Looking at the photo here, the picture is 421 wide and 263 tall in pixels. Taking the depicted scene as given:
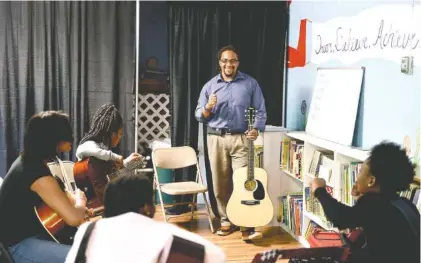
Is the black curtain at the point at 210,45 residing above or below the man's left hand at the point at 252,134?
above

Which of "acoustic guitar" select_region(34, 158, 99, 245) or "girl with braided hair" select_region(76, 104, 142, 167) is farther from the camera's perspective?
"girl with braided hair" select_region(76, 104, 142, 167)

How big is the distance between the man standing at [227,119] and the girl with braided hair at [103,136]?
3.35 feet

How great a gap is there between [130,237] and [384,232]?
0.92 meters

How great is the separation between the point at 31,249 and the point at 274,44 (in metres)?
3.34

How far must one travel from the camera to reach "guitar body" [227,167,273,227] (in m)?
4.19

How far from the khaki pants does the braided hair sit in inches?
44.8

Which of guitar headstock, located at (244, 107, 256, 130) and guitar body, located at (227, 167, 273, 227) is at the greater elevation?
guitar headstock, located at (244, 107, 256, 130)

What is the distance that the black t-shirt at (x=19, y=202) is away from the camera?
2279 millimetres

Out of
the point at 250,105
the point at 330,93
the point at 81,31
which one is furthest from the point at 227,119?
the point at 81,31

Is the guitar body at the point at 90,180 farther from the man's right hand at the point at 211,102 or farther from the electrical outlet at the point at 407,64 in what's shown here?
the electrical outlet at the point at 407,64

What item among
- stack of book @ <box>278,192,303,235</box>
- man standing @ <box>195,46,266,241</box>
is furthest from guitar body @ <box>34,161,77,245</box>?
stack of book @ <box>278,192,303,235</box>

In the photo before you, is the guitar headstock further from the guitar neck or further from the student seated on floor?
the student seated on floor

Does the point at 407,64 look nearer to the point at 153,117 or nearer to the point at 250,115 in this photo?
the point at 250,115

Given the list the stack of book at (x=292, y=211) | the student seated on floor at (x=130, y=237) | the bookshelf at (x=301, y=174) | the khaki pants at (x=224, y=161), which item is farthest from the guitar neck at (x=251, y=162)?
the student seated on floor at (x=130, y=237)
